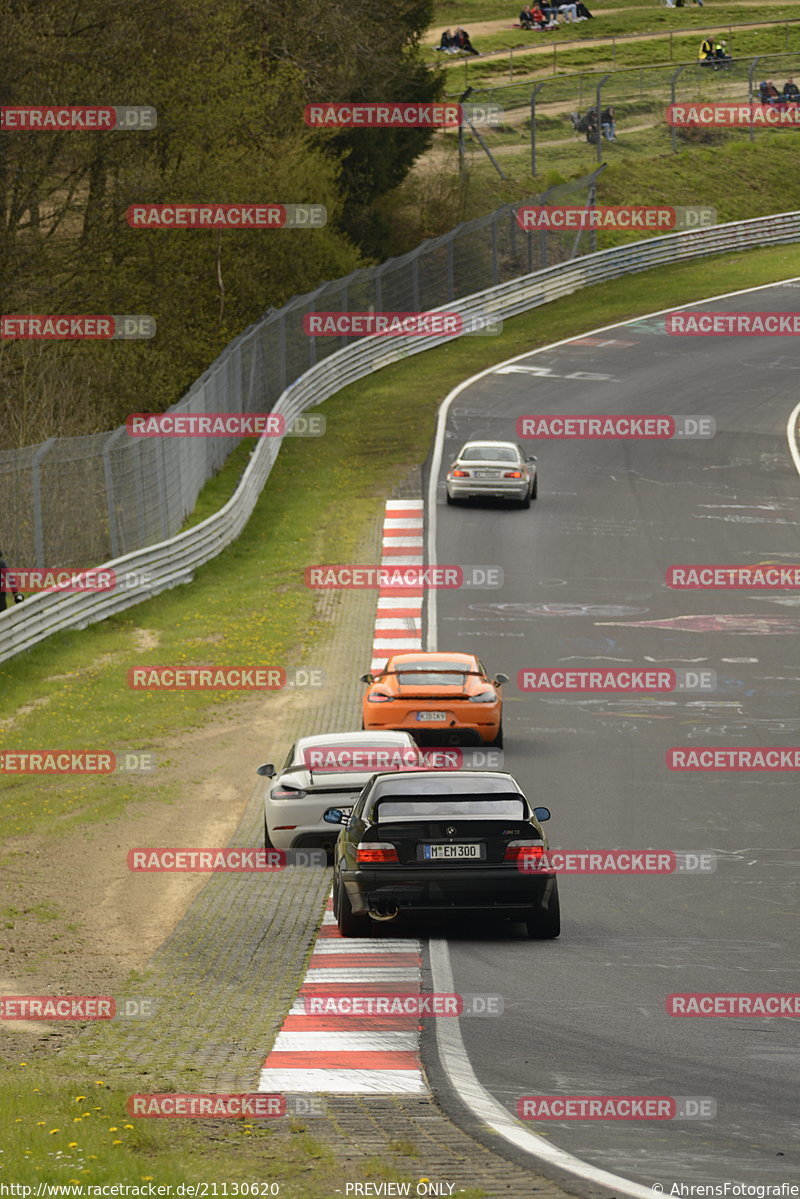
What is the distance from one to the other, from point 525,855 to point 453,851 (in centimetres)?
53

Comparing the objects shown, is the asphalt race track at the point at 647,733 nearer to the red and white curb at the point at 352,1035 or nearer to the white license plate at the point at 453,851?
the red and white curb at the point at 352,1035

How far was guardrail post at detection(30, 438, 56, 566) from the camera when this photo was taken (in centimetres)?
2561

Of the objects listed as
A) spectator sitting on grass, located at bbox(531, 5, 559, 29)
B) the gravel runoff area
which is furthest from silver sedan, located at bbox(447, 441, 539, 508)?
spectator sitting on grass, located at bbox(531, 5, 559, 29)

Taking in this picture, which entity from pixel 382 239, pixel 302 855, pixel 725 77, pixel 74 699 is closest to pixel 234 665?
pixel 74 699

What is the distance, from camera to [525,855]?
41.2 ft

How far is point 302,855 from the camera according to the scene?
16719 mm

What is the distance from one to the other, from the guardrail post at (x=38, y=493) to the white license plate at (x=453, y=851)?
14.6 metres

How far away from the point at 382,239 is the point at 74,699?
39393 millimetres

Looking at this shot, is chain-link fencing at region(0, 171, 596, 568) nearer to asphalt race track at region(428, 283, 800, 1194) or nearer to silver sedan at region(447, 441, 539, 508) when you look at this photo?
asphalt race track at region(428, 283, 800, 1194)

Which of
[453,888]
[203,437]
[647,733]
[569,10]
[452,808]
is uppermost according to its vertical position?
[569,10]

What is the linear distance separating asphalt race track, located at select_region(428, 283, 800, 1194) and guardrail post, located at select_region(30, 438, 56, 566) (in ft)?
21.3

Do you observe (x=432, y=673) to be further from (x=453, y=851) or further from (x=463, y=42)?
(x=463, y=42)

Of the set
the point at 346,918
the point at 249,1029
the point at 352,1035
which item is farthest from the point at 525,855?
the point at 249,1029

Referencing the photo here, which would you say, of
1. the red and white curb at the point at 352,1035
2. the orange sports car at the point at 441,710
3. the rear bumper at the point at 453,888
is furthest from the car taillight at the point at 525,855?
the orange sports car at the point at 441,710
